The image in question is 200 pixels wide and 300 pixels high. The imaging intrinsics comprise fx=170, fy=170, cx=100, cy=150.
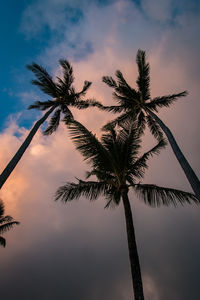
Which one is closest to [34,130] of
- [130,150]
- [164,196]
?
[130,150]

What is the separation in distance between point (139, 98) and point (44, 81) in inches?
207

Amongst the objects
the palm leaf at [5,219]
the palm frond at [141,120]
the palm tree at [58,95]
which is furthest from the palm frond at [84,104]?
the palm leaf at [5,219]

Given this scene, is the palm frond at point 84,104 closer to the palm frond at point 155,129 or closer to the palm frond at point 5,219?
the palm frond at point 155,129

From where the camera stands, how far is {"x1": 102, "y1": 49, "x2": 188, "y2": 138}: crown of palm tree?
28.3 ft

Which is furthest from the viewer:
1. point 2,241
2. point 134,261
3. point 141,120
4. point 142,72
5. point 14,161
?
point 2,241

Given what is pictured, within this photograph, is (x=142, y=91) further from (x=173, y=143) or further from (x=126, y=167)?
(x=126, y=167)

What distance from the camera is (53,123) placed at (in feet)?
34.5

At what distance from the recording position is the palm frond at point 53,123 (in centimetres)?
1042

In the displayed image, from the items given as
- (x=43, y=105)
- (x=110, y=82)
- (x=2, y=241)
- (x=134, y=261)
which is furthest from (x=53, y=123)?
(x=2, y=241)

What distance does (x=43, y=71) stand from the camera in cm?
907

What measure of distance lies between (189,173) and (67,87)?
7.98m

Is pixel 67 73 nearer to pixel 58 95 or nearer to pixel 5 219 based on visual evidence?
pixel 58 95

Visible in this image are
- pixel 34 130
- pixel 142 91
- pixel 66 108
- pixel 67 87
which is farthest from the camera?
pixel 66 108

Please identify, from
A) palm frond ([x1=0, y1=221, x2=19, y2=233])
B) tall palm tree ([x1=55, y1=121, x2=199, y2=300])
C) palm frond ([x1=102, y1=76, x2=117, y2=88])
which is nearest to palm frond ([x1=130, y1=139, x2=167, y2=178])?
tall palm tree ([x1=55, y1=121, x2=199, y2=300])
